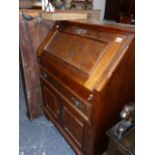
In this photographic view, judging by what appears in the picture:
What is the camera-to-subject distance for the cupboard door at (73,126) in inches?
54.2

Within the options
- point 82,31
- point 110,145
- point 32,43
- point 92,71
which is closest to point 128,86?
point 92,71

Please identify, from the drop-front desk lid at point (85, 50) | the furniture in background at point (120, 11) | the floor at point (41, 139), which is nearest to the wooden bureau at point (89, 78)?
the drop-front desk lid at point (85, 50)

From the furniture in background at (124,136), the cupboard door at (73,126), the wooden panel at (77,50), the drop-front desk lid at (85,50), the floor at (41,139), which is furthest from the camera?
the floor at (41,139)

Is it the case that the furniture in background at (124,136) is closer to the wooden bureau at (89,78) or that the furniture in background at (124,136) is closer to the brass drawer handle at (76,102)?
the wooden bureau at (89,78)

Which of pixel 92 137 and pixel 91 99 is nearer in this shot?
pixel 91 99

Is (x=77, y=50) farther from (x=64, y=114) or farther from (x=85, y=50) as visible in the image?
(x=64, y=114)

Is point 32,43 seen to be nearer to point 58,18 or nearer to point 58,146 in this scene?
point 58,18

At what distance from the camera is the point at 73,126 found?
147 cm

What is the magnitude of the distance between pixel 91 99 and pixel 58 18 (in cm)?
99

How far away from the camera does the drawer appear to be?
124cm

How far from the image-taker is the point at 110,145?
3.66 feet

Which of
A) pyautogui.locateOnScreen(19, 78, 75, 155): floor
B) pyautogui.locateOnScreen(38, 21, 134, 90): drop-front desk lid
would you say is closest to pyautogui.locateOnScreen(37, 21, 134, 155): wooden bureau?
pyautogui.locateOnScreen(38, 21, 134, 90): drop-front desk lid

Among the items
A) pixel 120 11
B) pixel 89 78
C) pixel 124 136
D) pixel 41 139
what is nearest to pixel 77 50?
pixel 89 78
